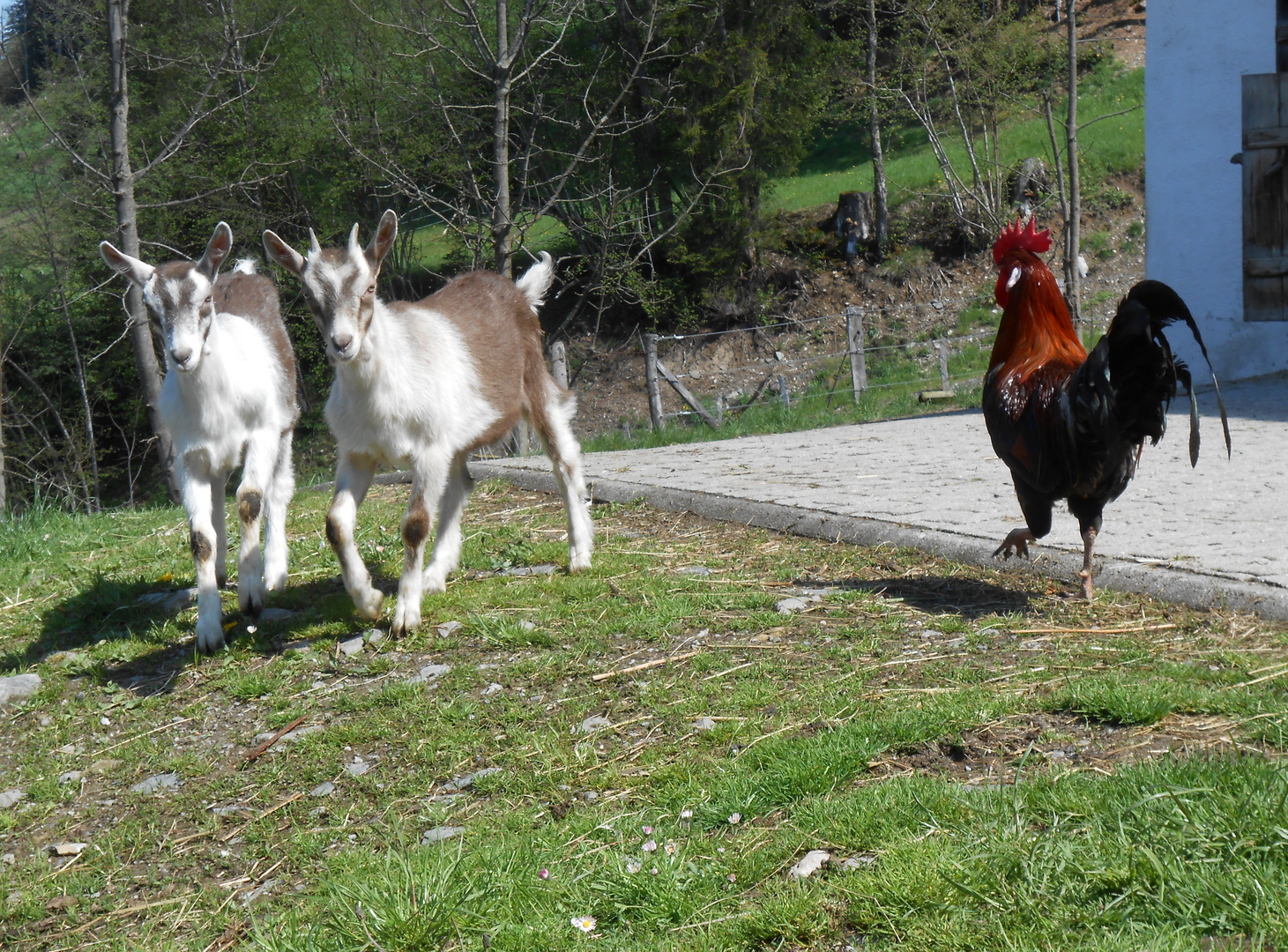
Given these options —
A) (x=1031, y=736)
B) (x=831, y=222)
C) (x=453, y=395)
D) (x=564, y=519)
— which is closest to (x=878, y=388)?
(x=831, y=222)

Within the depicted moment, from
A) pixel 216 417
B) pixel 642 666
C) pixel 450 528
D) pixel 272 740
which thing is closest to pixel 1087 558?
pixel 642 666

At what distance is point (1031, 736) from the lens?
347 centimetres

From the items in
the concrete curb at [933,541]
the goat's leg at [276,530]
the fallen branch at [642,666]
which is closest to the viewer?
the fallen branch at [642,666]

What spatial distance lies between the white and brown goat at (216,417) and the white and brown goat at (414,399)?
0.63 metres

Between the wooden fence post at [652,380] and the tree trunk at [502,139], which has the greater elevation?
the tree trunk at [502,139]

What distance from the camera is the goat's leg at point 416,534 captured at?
5312 mm

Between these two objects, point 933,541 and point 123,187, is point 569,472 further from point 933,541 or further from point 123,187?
point 123,187

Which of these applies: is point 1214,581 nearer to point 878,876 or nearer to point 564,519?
point 878,876

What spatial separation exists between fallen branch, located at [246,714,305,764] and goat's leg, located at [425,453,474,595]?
66.3 inches

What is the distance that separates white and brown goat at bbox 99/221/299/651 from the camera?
213 inches

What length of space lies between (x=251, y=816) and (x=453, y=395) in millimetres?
2620

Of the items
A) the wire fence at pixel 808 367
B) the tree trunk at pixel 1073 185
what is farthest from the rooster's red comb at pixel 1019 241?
the wire fence at pixel 808 367

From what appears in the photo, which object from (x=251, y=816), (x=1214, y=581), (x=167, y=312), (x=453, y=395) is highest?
(x=167, y=312)

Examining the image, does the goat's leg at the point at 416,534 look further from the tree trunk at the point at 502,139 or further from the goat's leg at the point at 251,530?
the tree trunk at the point at 502,139
